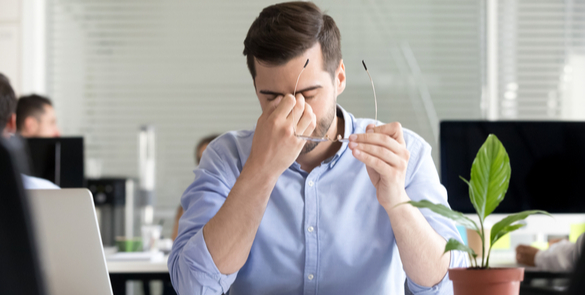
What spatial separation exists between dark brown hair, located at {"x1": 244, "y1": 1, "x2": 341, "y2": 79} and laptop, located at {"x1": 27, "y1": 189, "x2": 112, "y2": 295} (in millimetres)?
513

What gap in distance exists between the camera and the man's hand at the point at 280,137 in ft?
3.42

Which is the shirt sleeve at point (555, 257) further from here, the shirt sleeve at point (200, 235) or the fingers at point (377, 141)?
the shirt sleeve at point (200, 235)

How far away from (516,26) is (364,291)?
10.9ft

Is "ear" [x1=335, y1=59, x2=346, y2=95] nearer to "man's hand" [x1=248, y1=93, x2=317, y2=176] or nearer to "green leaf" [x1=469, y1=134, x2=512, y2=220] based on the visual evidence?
"man's hand" [x1=248, y1=93, x2=317, y2=176]

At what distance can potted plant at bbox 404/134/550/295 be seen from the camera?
0.65 metres

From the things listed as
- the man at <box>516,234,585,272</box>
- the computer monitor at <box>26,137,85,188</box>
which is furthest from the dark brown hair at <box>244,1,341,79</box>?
the computer monitor at <box>26,137,85,188</box>

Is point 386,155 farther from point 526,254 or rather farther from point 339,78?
point 526,254

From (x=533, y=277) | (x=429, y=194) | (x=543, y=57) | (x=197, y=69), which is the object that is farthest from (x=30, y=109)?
(x=543, y=57)

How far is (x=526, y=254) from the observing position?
1798 mm

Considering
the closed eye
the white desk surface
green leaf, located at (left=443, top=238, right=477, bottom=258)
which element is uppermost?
the closed eye

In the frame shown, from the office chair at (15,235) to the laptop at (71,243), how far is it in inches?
26.3

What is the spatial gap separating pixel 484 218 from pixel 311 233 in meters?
0.57

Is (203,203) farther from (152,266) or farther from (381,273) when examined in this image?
(152,266)

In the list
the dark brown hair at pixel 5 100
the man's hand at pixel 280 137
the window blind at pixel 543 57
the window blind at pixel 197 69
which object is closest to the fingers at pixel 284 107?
the man's hand at pixel 280 137
